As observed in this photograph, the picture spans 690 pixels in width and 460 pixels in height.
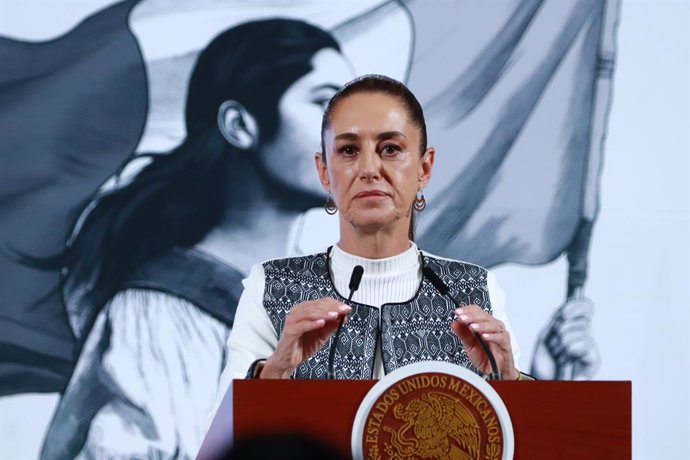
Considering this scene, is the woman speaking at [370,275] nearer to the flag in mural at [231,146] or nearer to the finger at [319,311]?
the finger at [319,311]

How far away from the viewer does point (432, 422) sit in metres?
1.55

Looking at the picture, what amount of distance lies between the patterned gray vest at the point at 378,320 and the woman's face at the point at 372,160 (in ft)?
0.51

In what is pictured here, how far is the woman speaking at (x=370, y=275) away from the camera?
2.20 metres

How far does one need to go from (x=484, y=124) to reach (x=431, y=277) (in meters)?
1.48

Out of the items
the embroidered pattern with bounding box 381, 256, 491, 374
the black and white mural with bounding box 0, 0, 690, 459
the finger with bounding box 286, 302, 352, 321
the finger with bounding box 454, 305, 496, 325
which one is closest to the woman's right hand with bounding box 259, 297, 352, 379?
the finger with bounding box 286, 302, 352, 321

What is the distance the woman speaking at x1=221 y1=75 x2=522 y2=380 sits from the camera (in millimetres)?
2203

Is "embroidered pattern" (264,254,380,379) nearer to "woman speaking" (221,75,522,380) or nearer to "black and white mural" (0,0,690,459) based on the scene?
"woman speaking" (221,75,522,380)

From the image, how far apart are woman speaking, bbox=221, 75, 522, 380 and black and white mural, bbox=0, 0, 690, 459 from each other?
104 cm

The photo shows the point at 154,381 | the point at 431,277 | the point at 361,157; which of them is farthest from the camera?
the point at 154,381

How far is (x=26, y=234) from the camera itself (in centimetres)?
338

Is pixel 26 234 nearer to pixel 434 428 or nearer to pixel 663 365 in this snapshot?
pixel 663 365

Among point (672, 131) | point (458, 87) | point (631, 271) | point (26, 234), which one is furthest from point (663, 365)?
point (26, 234)

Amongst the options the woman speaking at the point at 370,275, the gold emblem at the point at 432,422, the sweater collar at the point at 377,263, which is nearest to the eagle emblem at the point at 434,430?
the gold emblem at the point at 432,422

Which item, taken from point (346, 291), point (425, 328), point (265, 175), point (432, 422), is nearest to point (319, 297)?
point (346, 291)
